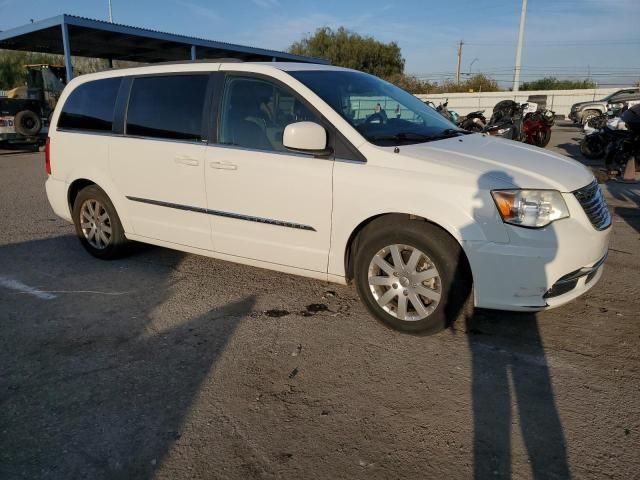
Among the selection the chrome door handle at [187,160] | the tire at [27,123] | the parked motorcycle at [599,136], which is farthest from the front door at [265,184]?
the tire at [27,123]

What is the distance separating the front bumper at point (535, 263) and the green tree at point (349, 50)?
163 ft

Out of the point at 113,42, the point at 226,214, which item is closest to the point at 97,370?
the point at 226,214

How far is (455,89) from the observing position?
48.5 meters

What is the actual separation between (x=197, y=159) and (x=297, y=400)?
2198 millimetres

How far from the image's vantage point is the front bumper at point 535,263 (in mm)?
3072

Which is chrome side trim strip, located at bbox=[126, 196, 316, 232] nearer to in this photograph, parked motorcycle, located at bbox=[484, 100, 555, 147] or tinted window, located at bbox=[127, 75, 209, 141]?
tinted window, located at bbox=[127, 75, 209, 141]

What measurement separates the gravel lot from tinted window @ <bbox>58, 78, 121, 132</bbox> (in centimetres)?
156

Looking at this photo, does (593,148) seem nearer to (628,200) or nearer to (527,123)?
(527,123)

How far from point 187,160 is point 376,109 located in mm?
1600

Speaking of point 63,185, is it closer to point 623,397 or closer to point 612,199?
point 623,397

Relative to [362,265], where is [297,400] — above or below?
below

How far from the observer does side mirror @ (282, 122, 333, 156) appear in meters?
3.45

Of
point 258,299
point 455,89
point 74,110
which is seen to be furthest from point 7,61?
point 258,299

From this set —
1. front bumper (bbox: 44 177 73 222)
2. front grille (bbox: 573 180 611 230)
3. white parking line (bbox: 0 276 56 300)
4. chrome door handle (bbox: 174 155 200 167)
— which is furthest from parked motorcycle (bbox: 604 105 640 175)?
white parking line (bbox: 0 276 56 300)
